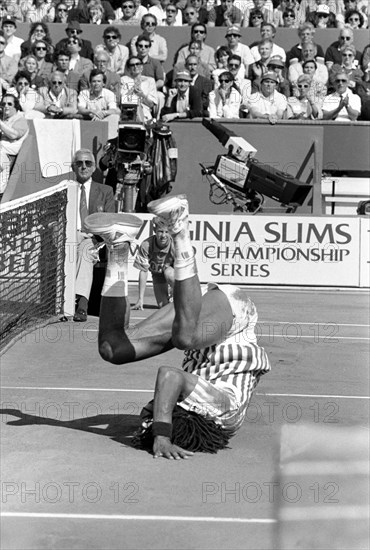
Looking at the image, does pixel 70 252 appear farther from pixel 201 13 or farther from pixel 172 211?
pixel 201 13

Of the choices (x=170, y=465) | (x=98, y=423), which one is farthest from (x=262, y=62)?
(x=170, y=465)

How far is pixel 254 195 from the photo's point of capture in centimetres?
1664

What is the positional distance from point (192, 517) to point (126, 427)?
1.96 meters

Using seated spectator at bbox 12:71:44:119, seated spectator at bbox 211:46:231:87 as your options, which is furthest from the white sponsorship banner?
seated spectator at bbox 211:46:231:87

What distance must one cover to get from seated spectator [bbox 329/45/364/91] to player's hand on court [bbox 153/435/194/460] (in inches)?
470

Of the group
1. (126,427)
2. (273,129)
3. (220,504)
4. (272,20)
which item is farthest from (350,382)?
(272,20)

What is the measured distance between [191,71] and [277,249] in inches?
159

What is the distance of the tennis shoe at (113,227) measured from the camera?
690cm

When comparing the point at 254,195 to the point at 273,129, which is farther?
the point at 273,129

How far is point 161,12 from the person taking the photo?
20.5 m

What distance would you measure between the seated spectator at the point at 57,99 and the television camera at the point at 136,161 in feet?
3.13

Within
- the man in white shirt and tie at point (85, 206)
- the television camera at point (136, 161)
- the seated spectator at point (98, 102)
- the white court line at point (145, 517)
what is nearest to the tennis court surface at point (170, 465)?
the white court line at point (145, 517)

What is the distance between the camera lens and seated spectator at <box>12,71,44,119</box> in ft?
56.3

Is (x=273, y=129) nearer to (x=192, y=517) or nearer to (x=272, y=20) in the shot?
(x=272, y=20)
